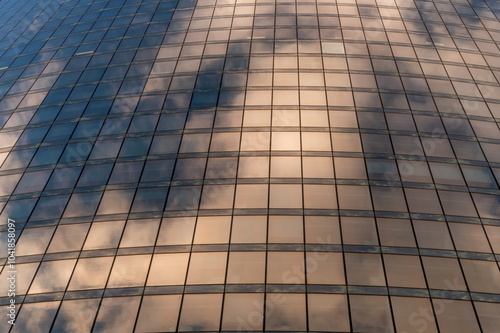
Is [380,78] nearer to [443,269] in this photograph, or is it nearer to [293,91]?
[293,91]

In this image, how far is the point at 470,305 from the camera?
2042cm

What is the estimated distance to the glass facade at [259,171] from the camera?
830 inches

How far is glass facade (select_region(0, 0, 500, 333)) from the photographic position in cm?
2109

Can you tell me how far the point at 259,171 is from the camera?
27062 mm

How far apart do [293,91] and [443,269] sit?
19.9 meters

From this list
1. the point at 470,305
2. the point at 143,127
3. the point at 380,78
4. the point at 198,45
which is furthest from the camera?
the point at 198,45

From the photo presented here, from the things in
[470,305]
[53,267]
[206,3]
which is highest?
[206,3]

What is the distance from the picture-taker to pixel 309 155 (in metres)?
27.8

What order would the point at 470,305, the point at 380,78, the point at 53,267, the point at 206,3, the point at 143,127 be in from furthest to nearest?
the point at 206,3
the point at 380,78
the point at 143,127
the point at 53,267
the point at 470,305

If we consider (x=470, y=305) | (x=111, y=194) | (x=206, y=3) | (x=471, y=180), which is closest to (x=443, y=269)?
(x=470, y=305)

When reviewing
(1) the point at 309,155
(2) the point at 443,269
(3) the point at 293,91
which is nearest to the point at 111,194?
(1) the point at 309,155

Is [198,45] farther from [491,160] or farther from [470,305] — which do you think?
[470,305]

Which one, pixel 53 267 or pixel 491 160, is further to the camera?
pixel 491 160

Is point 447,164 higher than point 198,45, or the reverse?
point 198,45
